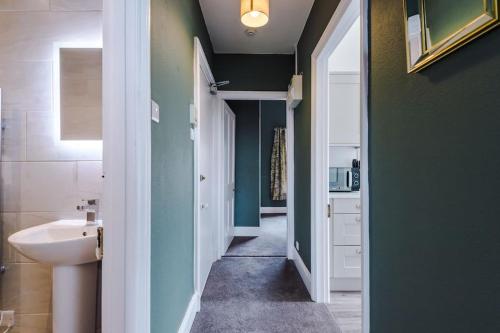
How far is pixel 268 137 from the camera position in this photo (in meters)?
6.96

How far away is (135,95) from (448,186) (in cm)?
109

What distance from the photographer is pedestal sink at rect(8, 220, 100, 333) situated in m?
1.32

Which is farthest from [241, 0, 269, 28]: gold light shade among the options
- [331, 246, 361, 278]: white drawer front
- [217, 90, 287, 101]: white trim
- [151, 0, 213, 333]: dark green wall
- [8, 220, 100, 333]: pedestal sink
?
[331, 246, 361, 278]: white drawer front

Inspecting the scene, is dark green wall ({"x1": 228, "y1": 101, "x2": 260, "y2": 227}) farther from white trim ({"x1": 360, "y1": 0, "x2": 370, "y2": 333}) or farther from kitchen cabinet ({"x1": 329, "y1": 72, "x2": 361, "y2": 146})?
white trim ({"x1": 360, "y1": 0, "x2": 370, "y2": 333})

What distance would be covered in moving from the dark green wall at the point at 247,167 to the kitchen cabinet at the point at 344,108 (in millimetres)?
2034

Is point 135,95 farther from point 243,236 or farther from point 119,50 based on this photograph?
point 243,236

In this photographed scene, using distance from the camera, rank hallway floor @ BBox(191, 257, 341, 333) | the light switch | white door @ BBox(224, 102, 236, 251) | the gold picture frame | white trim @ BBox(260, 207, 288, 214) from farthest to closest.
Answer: white trim @ BBox(260, 207, 288, 214)
white door @ BBox(224, 102, 236, 251)
hallway floor @ BBox(191, 257, 341, 333)
the light switch
the gold picture frame

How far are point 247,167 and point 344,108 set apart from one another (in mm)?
2225

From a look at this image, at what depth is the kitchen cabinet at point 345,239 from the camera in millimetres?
2457

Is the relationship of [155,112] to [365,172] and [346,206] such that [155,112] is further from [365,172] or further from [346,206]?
[346,206]

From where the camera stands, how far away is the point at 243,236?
452cm

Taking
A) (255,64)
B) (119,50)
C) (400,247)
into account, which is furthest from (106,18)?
(255,64)

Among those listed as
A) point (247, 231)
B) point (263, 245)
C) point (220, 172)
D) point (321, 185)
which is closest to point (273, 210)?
point (247, 231)

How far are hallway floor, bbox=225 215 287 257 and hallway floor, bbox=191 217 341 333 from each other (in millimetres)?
167
